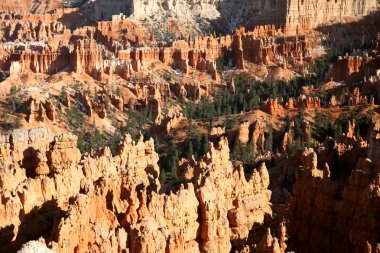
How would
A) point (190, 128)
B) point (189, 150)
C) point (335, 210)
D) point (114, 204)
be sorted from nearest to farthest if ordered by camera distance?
point (114, 204)
point (335, 210)
point (189, 150)
point (190, 128)

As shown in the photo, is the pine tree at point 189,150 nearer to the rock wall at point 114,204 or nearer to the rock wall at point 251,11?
the rock wall at point 114,204

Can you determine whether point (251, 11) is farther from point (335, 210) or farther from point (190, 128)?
point (335, 210)

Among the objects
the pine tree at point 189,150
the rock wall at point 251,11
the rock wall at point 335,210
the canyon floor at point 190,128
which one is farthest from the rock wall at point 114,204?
the rock wall at point 251,11

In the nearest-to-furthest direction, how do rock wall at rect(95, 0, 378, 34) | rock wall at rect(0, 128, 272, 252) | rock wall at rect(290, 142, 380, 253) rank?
rock wall at rect(0, 128, 272, 252) < rock wall at rect(290, 142, 380, 253) < rock wall at rect(95, 0, 378, 34)

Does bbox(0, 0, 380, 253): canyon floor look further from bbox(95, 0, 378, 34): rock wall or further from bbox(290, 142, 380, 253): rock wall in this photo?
bbox(95, 0, 378, 34): rock wall

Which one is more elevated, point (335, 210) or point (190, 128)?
point (335, 210)

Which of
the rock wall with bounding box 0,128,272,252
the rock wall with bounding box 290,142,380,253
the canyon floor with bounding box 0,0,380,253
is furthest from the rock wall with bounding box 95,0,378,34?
the rock wall with bounding box 0,128,272,252

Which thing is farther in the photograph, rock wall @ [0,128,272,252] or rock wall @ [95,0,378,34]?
rock wall @ [95,0,378,34]

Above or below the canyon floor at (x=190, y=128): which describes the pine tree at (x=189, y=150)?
below

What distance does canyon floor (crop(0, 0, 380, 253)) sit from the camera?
3238cm

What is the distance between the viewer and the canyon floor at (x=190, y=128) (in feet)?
106

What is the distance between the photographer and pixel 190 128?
82.4 metres

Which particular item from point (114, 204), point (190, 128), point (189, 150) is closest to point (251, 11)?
point (190, 128)

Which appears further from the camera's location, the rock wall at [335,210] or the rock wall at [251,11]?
the rock wall at [251,11]
